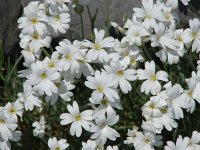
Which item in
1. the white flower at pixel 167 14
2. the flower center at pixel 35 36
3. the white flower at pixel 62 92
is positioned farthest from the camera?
the white flower at pixel 167 14

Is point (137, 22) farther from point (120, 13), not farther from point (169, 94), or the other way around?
point (120, 13)

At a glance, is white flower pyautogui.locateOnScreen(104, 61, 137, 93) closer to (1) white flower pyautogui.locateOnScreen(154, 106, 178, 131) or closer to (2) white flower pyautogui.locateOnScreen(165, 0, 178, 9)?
(1) white flower pyautogui.locateOnScreen(154, 106, 178, 131)

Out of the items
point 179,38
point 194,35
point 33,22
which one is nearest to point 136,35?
point 179,38

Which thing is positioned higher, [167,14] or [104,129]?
[167,14]

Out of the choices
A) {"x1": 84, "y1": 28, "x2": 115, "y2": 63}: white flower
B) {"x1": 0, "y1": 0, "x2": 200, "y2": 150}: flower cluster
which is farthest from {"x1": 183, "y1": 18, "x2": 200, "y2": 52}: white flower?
{"x1": 84, "y1": 28, "x2": 115, "y2": 63}: white flower

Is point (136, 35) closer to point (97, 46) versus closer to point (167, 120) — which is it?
point (97, 46)

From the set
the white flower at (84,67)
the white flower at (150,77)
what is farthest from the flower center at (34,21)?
the white flower at (150,77)

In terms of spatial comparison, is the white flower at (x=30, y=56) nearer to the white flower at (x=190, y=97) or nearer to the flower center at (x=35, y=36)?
the flower center at (x=35, y=36)

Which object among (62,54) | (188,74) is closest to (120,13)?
(188,74)

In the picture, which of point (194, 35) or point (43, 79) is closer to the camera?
point (43, 79)
